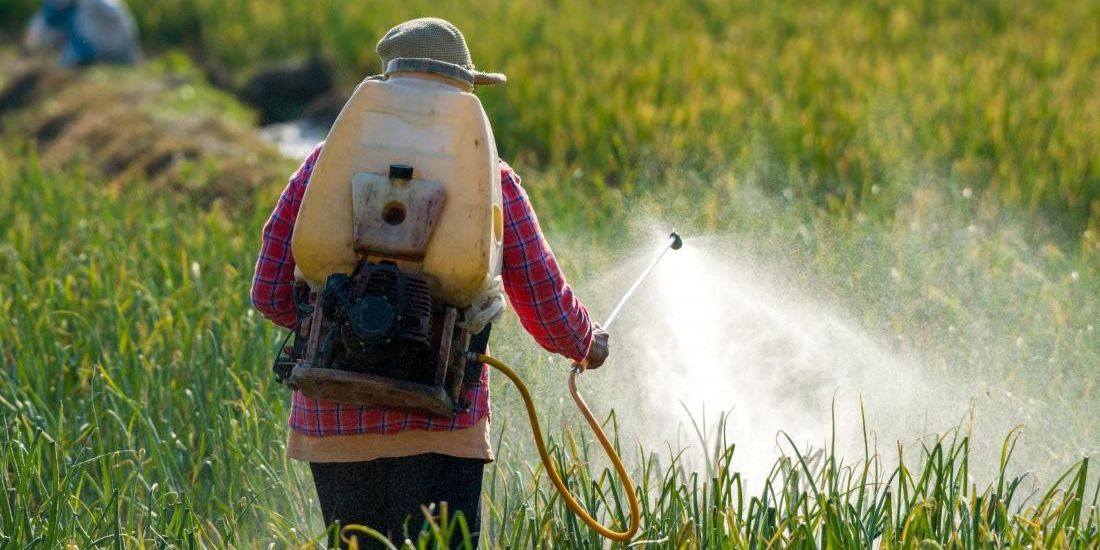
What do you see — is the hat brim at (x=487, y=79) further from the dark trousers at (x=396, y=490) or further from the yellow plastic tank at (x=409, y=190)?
the dark trousers at (x=396, y=490)

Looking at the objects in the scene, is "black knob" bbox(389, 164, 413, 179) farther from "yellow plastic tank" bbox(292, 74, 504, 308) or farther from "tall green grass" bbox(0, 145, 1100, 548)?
"tall green grass" bbox(0, 145, 1100, 548)

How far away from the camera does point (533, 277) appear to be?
2.25 metres

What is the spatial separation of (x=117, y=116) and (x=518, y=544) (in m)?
6.47

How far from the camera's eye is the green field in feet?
8.39

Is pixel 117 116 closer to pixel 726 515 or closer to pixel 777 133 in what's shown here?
pixel 777 133

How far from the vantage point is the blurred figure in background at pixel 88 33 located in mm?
10320

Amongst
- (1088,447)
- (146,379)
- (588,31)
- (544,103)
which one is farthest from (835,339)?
(588,31)

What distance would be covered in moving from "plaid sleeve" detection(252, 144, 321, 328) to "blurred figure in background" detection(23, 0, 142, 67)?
849cm

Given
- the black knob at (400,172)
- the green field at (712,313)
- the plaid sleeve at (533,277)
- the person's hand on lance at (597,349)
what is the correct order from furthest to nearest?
the green field at (712,313) → the person's hand on lance at (597,349) → the plaid sleeve at (533,277) → the black knob at (400,172)

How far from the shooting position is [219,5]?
11164 millimetres

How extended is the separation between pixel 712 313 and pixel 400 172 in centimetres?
182

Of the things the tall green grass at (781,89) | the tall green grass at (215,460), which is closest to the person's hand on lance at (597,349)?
the tall green grass at (215,460)

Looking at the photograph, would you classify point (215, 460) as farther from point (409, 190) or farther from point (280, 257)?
point (409, 190)

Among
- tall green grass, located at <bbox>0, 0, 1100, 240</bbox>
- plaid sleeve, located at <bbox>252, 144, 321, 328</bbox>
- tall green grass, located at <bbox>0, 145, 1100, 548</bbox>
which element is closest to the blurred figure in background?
tall green grass, located at <bbox>0, 0, 1100, 240</bbox>
